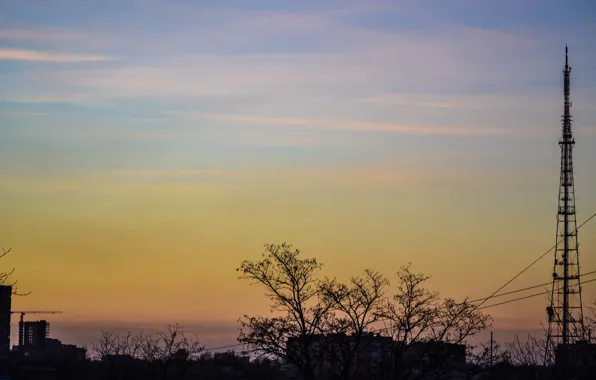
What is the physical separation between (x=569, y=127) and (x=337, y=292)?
30.8 m

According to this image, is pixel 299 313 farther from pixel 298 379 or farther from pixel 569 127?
pixel 298 379

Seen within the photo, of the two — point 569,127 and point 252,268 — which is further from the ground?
point 569,127

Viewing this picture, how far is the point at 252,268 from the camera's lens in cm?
5384

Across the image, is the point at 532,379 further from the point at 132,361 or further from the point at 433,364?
the point at 132,361

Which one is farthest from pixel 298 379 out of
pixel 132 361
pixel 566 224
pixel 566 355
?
pixel 566 355

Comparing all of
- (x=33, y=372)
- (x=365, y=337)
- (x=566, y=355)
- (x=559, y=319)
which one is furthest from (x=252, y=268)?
(x=33, y=372)

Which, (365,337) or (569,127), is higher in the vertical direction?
(569,127)

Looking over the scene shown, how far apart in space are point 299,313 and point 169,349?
3036 centimetres

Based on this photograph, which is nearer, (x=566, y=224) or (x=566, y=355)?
(x=566, y=355)

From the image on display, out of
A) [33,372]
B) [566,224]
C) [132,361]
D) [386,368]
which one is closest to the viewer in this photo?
[386,368]

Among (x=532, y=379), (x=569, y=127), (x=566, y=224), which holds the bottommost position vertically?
(x=532, y=379)

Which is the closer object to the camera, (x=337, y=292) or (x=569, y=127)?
(x=337, y=292)

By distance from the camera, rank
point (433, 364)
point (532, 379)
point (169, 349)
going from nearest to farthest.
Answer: point (433, 364) < point (532, 379) < point (169, 349)

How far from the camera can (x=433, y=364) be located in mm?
53156
